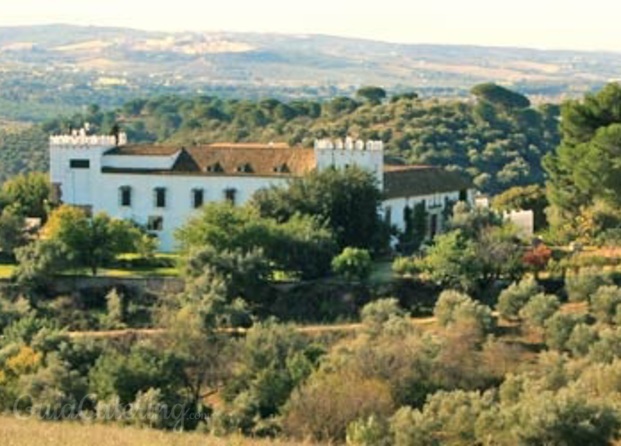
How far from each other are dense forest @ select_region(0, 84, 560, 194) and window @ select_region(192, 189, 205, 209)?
16810 mm

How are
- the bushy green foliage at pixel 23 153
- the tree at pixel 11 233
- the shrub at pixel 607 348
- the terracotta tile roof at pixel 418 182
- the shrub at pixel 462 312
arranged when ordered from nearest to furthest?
the shrub at pixel 607 348
the shrub at pixel 462 312
the tree at pixel 11 233
the terracotta tile roof at pixel 418 182
the bushy green foliage at pixel 23 153

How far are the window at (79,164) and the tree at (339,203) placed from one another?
573 cm

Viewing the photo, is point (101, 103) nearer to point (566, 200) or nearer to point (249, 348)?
point (566, 200)

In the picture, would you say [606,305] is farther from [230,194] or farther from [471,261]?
[230,194]

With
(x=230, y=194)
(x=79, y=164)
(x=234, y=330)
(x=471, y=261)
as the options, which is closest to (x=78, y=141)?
(x=79, y=164)

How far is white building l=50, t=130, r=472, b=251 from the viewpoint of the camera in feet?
151

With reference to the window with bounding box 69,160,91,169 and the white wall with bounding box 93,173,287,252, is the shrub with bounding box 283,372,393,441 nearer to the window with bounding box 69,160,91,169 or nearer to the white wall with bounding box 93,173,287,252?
the white wall with bounding box 93,173,287,252

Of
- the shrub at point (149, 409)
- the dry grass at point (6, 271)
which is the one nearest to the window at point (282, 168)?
the dry grass at point (6, 271)

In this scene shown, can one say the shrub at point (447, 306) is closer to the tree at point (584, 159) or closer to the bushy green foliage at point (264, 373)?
the bushy green foliage at point (264, 373)

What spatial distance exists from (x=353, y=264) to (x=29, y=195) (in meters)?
11.8

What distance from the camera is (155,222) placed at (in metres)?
46.3

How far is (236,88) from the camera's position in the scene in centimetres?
18725

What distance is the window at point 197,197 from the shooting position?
151 feet

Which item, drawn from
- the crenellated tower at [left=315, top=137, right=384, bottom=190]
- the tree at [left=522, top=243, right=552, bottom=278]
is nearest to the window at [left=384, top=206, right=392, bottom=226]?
the crenellated tower at [left=315, top=137, right=384, bottom=190]
